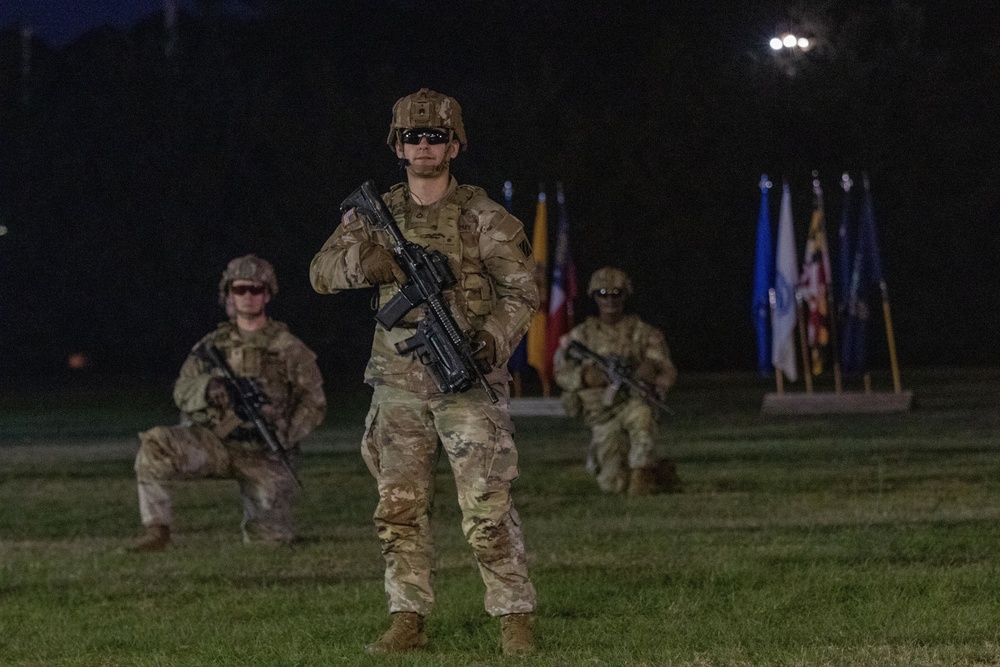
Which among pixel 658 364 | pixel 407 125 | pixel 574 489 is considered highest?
pixel 407 125

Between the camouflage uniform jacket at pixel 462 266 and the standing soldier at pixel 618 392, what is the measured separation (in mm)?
8477

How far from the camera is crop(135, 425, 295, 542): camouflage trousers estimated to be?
487 inches

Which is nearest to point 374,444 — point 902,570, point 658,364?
point 902,570

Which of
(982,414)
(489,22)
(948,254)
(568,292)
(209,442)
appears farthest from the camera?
(489,22)

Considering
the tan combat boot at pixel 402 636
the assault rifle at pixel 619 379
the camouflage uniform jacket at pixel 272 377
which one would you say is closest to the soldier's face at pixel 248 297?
the camouflage uniform jacket at pixel 272 377

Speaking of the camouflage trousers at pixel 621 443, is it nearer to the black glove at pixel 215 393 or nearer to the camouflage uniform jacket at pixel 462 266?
the black glove at pixel 215 393

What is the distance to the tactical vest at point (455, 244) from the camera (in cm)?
762

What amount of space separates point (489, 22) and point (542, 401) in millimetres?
31885

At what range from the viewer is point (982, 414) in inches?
1101

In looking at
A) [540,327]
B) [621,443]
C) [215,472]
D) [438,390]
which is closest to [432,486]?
[438,390]

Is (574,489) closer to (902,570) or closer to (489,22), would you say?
(902,570)

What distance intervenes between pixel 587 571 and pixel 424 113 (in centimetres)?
381

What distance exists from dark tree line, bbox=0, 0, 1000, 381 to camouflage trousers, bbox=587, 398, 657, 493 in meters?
30.1

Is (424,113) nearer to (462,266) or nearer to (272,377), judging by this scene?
(462,266)
